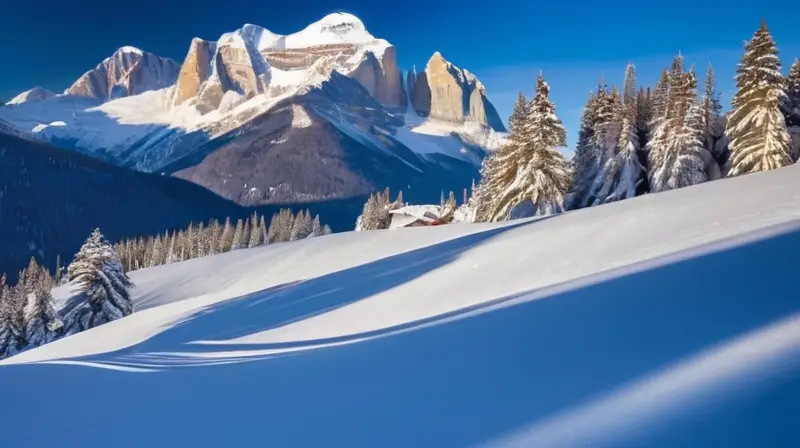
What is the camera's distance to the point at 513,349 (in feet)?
16.2

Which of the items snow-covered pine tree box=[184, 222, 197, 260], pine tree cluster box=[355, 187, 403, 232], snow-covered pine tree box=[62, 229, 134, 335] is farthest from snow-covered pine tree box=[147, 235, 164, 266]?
snow-covered pine tree box=[62, 229, 134, 335]

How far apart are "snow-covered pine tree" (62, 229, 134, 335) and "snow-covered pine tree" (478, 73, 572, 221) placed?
2302 centimetres

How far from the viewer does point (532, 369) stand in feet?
14.0

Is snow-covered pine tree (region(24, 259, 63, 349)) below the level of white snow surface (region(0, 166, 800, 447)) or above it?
below

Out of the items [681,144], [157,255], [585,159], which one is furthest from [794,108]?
[157,255]

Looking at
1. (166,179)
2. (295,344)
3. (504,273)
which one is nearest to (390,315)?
(295,344)

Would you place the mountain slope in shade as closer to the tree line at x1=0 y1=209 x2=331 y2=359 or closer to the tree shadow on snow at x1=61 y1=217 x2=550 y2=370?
the tree line at x1=0 y1=209 x2=331 y2=359

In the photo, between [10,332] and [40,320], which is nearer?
[40,320]

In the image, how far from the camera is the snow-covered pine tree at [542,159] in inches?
1124

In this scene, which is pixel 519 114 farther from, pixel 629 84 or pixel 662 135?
pixel 629 84

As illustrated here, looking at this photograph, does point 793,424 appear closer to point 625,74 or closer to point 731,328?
point 731,328

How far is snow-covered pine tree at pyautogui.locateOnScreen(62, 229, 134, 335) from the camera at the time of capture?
27156 mm

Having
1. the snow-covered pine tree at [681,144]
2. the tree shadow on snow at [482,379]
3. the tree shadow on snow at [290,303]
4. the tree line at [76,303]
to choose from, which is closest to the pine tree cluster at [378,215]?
the tree line at [76,303]

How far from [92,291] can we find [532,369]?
29229 mm
